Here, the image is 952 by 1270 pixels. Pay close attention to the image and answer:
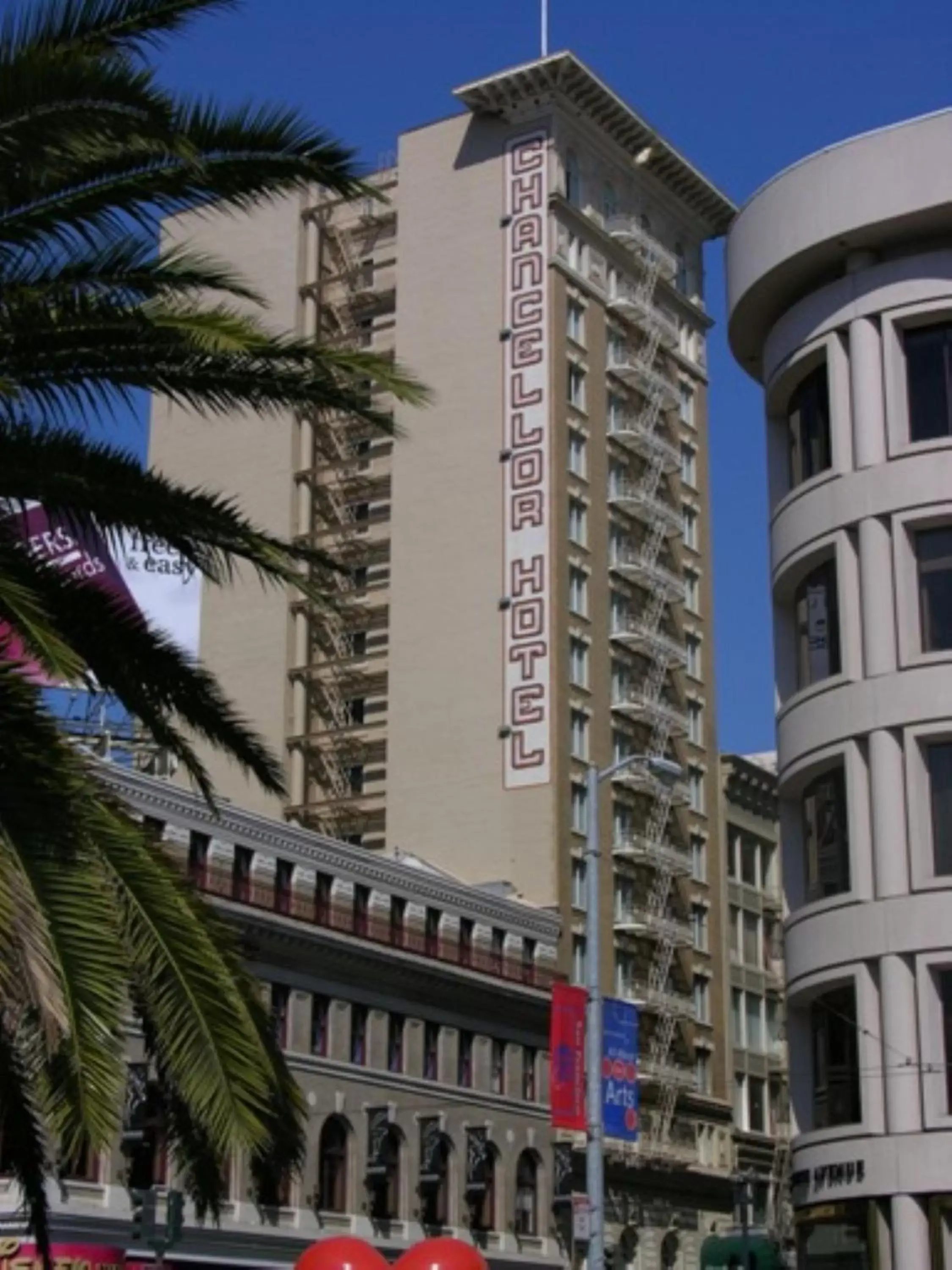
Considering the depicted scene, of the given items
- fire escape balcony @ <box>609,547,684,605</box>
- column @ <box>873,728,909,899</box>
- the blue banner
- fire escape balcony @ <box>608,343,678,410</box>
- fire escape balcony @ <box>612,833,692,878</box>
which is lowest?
the blue banner

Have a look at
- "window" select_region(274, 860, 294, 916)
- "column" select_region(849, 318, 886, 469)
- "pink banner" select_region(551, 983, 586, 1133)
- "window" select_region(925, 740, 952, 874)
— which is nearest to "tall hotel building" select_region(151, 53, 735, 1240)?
"window" select_region(274, 860, 294, 916)

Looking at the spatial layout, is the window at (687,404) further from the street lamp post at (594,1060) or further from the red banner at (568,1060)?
the red banner at (568,1060)

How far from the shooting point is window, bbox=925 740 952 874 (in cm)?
3347

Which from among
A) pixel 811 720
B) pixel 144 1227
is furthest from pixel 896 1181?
pixel 144 1227

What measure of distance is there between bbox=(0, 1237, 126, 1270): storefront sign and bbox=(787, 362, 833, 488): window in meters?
23.7

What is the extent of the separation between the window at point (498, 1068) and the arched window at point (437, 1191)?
406cm

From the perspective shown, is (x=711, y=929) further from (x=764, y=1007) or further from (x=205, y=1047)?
(x=205, y=1047)

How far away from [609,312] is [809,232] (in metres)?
51.1

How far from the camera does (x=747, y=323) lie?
3994cm

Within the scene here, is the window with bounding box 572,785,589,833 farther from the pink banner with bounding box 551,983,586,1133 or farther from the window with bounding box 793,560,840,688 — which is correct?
the pink banner with bounding box 551,983,586,1133

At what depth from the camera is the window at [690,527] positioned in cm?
9081

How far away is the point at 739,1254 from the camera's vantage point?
6462 centimetres

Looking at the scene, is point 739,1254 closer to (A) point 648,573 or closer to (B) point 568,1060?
(A) point 648,573

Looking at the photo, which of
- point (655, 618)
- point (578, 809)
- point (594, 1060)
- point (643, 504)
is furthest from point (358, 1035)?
point (594, 1060)
